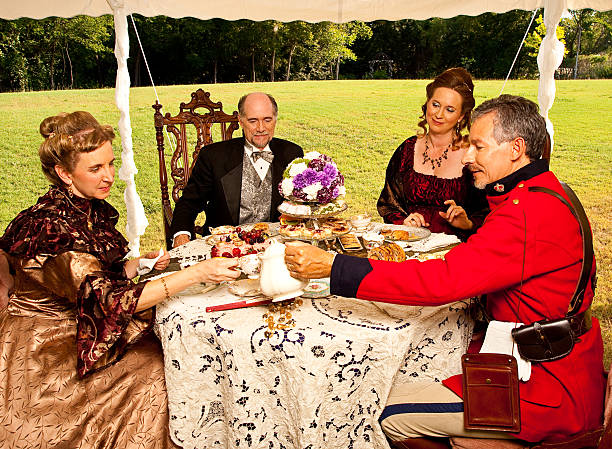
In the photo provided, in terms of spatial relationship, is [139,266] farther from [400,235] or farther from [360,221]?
[400,235]

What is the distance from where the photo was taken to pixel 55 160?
83.2 inches

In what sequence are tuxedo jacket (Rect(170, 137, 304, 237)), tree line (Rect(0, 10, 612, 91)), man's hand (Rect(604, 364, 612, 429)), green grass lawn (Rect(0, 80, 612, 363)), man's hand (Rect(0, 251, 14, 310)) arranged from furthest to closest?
tree line (Rect(0, 10, 612, 91))
green grass lawn (Rect(0, 80, 612, 363))
tuxedo jacket (Rect(170, 137, 304, 237))
man's hand (Rect(0, 251, 14, 310))
man's hand (Rect(604, 364, 612, 429))

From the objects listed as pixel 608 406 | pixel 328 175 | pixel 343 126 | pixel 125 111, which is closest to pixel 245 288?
pixel 328 175

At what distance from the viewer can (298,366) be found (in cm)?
169

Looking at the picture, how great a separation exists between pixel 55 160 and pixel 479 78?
1298 cm

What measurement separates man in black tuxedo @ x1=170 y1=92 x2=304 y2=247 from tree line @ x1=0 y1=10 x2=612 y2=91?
1056 centimetres

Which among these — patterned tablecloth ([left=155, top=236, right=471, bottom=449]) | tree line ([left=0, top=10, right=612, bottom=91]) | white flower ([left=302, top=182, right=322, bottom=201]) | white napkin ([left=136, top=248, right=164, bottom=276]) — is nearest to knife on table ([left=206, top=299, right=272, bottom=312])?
patterned tablecloth ([left=155, top=236, right=471, bottom=449])

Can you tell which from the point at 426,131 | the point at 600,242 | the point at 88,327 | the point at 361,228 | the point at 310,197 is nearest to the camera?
the point at 88,327

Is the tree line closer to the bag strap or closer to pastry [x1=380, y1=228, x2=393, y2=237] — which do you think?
pastry [x1=380, y1=228, x2=393, y2=237]

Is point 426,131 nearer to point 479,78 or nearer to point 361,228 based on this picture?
point 361,228

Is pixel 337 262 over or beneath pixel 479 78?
beneath

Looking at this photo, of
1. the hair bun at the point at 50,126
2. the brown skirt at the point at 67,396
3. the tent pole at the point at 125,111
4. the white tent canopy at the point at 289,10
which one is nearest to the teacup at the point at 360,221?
the brown skirt at the point at 67,396

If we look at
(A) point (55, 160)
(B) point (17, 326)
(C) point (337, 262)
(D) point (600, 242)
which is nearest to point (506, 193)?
(C) point (337, 262)

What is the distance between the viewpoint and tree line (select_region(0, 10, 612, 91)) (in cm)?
1212
